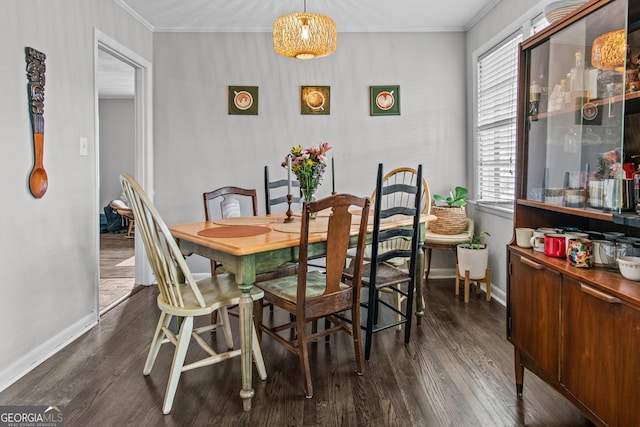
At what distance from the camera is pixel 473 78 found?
4023mm

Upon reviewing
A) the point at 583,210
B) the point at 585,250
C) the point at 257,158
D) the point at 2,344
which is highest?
the point at 257,158

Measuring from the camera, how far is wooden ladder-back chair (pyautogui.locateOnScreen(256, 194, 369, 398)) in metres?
1.97

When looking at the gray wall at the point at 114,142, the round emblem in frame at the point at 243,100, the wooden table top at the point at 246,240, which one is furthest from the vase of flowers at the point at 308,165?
the gray wall at the point at 114,142

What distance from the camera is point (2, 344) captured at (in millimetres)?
2164

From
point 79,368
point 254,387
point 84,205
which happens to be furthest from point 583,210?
point 84,205

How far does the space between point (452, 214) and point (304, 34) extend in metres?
2.07

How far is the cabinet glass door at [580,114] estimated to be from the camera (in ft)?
4.99

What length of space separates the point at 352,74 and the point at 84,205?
8.82ft

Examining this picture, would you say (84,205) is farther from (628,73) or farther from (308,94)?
(628,73)

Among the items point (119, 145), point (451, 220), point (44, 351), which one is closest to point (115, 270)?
point (44, 351)

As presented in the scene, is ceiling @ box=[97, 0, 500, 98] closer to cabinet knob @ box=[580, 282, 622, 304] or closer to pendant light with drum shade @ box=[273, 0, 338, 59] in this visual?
pendant light with drum shade @ box=[273, 0, 338, 59]

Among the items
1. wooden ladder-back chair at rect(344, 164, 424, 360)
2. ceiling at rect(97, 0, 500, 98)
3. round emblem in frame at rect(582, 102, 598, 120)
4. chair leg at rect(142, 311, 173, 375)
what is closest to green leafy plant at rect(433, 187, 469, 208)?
wooden ladder-back chair at rect(344, 164, 424, 360)

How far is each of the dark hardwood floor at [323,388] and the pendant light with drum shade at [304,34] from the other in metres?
1.88

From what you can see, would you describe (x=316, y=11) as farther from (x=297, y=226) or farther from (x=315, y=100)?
(x=297, y=226)
